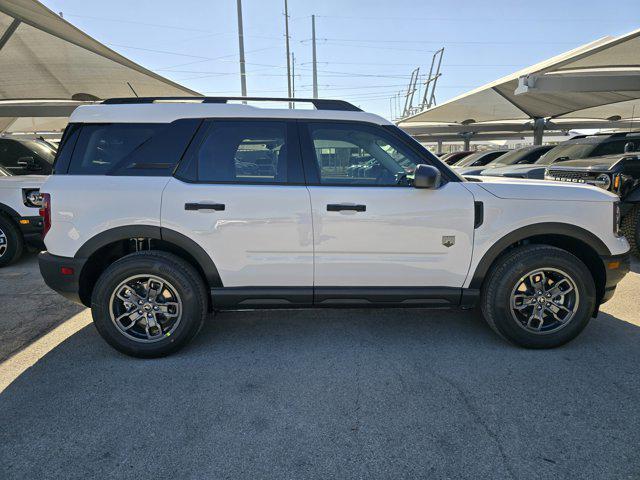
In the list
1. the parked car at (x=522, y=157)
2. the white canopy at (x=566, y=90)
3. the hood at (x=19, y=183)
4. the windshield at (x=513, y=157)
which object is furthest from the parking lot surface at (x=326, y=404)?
the white canopy at (x=566, y=90)

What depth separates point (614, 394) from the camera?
8.81ft

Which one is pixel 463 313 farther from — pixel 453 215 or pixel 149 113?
pixel 149 113

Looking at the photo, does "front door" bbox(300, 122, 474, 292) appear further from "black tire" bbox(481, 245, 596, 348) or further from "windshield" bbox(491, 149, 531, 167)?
"windshield" bbox(491, 149, 531, 167)

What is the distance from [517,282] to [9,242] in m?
6.69

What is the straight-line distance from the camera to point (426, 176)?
2975mm

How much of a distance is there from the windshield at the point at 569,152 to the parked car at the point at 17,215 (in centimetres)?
988

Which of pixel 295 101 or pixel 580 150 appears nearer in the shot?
pixel 295 101

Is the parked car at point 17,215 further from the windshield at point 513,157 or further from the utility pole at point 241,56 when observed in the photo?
the utility pole at point 241,56

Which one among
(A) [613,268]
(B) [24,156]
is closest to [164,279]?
(A) [613,268]

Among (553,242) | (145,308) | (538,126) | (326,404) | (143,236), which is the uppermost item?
(538,126)

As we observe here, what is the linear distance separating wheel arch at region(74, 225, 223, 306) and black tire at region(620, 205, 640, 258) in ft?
19.7

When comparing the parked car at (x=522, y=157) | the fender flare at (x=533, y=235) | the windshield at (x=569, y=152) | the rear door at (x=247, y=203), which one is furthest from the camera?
the parked car at (x=522, y=157)

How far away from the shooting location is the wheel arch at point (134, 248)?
10.2 feet

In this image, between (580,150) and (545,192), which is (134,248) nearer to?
(545,192)
